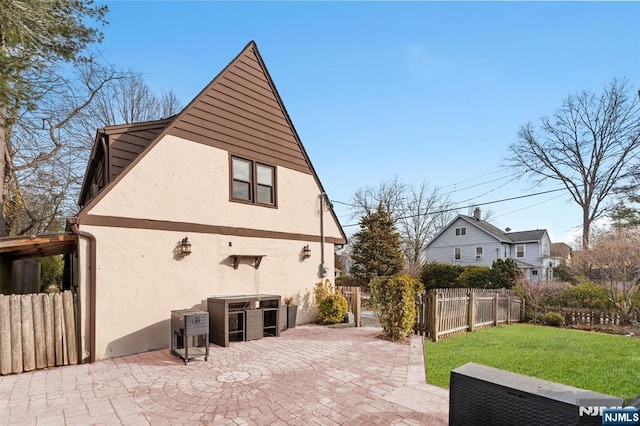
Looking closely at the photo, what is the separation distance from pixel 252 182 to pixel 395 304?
16.8 feet

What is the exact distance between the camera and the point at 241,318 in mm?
8117

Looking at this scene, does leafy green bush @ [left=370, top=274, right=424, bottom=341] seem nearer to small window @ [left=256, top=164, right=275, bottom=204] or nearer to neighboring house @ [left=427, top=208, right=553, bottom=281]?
small window @ [left=256, top=164, right=275, bottom=204]

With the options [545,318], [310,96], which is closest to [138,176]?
[310,96]

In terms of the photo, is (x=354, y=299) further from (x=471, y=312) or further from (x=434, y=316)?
(x=471, y=312)

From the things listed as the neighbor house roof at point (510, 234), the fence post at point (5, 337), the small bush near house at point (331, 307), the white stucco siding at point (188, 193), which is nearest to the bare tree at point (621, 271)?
the small bush near house at point (331, 307)

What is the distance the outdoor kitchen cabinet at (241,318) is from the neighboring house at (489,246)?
2569 centimetres

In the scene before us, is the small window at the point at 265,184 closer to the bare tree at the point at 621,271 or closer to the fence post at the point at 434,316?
the fence post at the point at 434,316

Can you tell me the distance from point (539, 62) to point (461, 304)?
7.81m

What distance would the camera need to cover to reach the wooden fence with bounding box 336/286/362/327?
10.3m

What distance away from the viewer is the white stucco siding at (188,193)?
7094mm

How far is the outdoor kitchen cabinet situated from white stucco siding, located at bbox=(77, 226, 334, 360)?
0.54m

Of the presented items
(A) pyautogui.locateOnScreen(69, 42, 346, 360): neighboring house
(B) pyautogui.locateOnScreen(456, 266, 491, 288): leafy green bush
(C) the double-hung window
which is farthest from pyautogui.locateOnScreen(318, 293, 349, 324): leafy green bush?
(C) the double-hung window

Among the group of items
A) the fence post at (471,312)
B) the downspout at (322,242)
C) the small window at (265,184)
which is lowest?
the fence post at (471,312)

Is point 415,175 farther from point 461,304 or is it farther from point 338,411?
point 338,411
